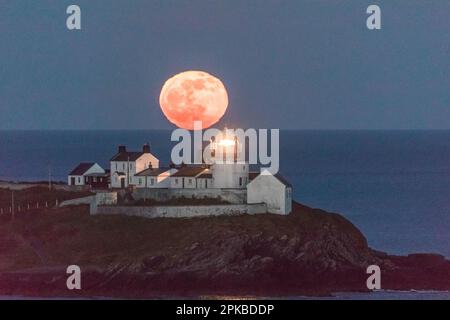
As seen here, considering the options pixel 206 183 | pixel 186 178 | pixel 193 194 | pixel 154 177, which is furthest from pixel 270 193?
pixel 154 177

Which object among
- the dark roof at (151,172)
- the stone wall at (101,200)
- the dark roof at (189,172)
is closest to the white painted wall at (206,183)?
the dark roof at (189,172)

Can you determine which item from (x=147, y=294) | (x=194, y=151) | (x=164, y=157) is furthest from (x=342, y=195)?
(x=147, y=294)

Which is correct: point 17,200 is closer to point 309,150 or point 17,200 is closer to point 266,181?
point 266,181

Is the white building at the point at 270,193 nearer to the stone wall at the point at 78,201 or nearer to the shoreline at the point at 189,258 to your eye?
the shoreline at the point at 189,258

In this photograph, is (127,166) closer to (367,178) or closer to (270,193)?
(270,193)

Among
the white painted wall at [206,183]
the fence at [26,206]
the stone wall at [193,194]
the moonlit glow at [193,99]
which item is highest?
the moonlit glow at [193,99]

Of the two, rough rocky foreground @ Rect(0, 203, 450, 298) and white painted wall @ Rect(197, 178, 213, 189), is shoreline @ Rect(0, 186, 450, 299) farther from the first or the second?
white painted wall @ Rect(197, 178, 213, 189)

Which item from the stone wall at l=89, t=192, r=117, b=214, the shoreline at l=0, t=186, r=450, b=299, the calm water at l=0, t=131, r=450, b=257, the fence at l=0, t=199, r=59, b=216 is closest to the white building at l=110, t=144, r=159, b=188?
the stone wall at l=89, t=192, r=117, b=214
